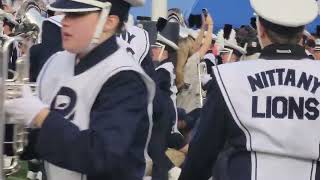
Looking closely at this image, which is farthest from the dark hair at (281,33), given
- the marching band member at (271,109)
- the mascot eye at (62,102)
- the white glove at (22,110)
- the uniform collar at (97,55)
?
the white glove at (22,110)

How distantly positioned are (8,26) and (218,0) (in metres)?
7.49

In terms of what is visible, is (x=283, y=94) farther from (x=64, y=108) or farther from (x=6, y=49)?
(x=6, y=49)

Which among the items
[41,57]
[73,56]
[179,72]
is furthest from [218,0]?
[73,56]

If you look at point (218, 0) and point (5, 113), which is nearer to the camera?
point (5, 113)

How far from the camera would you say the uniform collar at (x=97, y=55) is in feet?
10.6

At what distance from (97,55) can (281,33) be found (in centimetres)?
73

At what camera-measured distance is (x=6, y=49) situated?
2.97m

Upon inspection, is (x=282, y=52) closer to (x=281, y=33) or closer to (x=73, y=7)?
(x=281, y=33)

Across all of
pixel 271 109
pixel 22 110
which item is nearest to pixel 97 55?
pixel 22 110

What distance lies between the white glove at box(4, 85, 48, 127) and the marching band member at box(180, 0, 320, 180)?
68 centimetres

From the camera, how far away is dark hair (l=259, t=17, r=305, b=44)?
321 cm

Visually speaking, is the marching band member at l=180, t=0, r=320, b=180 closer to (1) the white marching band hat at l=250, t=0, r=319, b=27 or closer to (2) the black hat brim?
(1) the white marching band hat at l=250, t=0, r=319, b=27

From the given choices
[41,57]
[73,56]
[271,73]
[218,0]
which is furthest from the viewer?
[218,0]

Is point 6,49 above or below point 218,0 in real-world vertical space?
above
